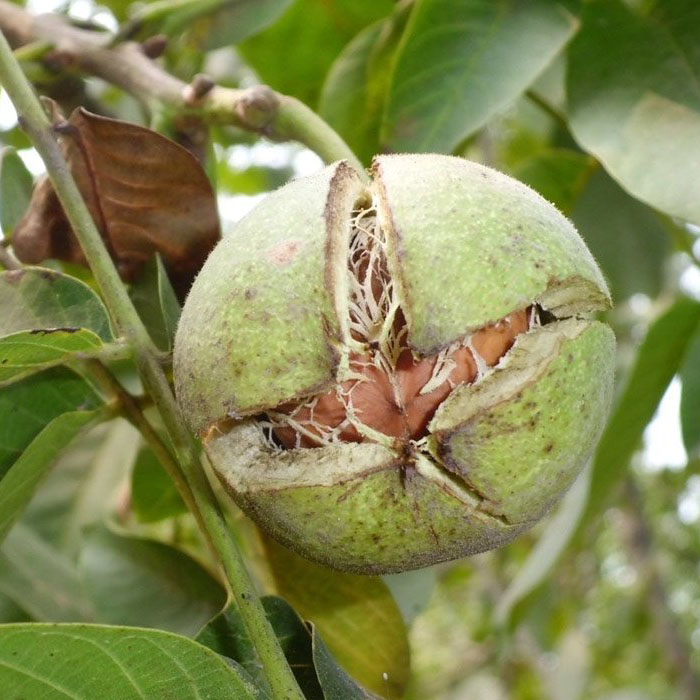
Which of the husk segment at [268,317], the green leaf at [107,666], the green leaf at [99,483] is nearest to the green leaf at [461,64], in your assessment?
the husk segment at [268,317]

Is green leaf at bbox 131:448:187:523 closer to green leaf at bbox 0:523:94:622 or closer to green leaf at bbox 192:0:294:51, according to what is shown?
green leaf at bbox 0:523:94:622

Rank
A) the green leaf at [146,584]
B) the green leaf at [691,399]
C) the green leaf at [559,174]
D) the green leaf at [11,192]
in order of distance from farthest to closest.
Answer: the green leaf at [559,174] < the green leaf at [691,399] < the green leaf at [146,584] < the green leaf at [11,192]

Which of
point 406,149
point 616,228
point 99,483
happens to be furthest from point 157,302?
point 616,228

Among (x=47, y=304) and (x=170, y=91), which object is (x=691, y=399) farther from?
(x=47, y=304)

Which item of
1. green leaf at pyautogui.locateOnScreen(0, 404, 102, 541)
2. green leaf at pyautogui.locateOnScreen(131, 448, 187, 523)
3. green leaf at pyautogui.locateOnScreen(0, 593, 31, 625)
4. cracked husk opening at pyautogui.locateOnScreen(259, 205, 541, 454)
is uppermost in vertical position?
cracked husk opening at pyautogui.locateOnScreen(259, 205, 541, 454)

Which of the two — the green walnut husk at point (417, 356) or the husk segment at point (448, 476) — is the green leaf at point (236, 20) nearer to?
the green walnut husk at point (417, 356)

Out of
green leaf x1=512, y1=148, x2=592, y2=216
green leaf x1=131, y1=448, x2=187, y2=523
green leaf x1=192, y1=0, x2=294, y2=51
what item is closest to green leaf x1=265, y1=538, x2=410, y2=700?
green leaf x1=131, y1=448, x2=187, y2=523
